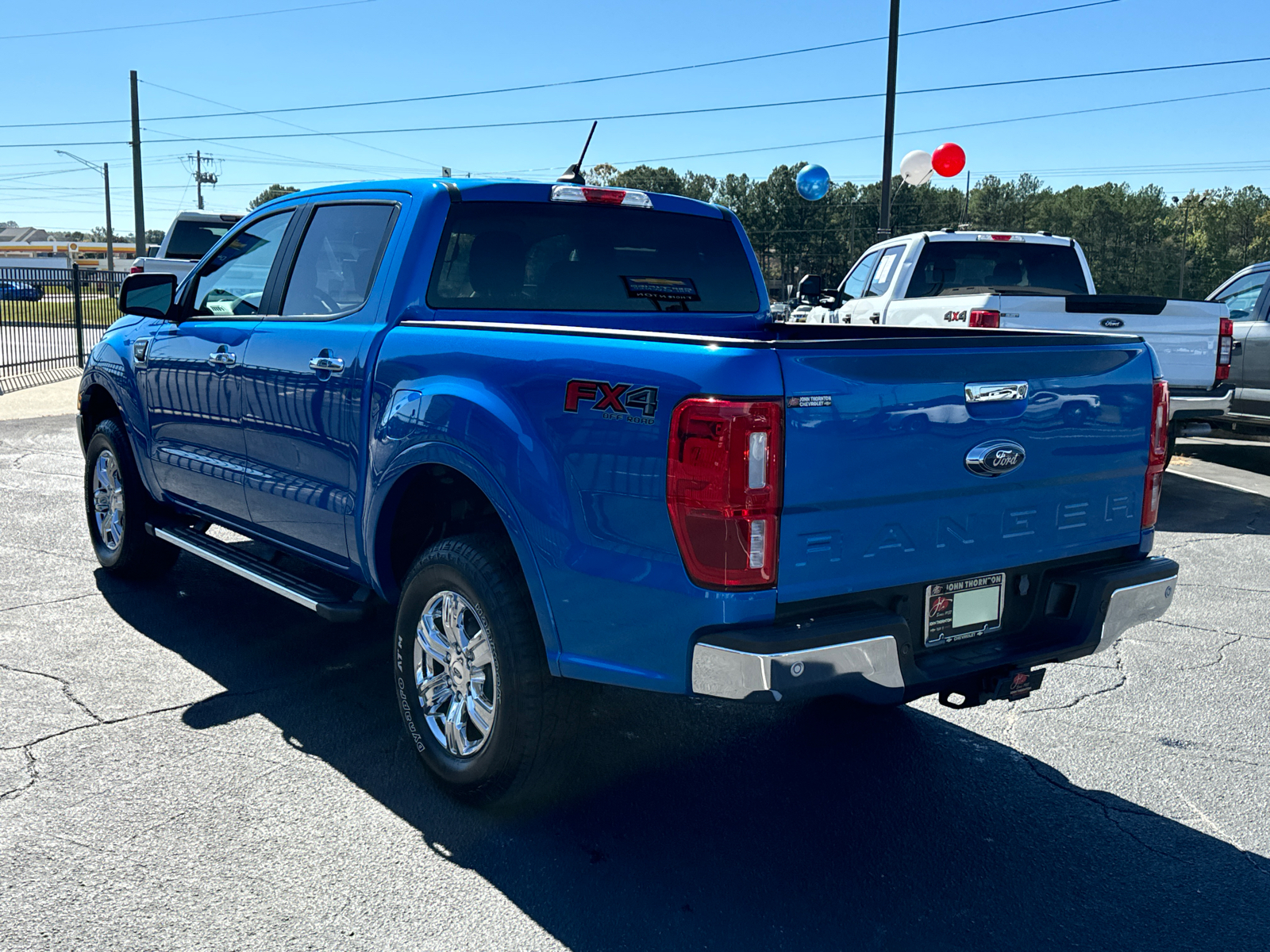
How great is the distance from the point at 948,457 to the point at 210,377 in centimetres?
341

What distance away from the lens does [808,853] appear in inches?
133

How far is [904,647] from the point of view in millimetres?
3031

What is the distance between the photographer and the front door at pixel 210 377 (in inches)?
194

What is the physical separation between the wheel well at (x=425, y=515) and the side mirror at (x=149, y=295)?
2.23m

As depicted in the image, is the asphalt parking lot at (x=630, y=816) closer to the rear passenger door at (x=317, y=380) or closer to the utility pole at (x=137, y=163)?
the rear passenger door at (x=317, y=380)

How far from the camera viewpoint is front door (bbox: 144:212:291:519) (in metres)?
4.92

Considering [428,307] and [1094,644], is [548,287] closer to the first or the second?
[428,307]

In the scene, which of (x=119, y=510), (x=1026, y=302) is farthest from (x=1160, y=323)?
(x=119, y=510)

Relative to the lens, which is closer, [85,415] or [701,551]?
[701,551]

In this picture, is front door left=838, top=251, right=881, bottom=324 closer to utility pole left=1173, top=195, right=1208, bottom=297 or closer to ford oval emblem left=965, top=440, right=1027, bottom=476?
ford oval emblem left=965, top=440, right=1027, bottom=476

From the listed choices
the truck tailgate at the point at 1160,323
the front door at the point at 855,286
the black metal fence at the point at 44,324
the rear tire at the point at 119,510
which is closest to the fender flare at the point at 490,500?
Answer: the rear tire at the point at 119,510

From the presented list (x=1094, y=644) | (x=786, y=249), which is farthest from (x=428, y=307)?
(x=786, y=249)

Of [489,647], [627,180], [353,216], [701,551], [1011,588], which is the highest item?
[627,180]

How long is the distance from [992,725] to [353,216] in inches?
130
